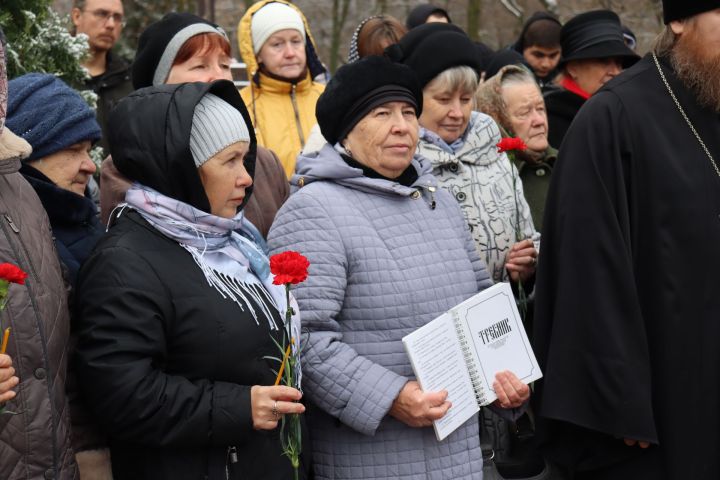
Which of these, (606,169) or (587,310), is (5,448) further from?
(606,169)

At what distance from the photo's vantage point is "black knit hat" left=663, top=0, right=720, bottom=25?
3.68 m

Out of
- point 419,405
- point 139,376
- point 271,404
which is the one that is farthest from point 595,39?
point 139,376

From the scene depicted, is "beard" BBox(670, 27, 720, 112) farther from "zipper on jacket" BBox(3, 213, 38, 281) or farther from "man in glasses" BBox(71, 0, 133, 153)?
"man in glasses" BBox(71, 0, 133, 153)

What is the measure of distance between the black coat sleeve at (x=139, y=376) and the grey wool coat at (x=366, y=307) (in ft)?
1.67

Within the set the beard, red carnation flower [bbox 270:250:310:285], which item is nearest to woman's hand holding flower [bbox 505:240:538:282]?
the beard

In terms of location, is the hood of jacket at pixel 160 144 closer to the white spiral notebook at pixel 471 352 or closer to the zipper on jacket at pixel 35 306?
the zipper on jacket at pixel 35 306

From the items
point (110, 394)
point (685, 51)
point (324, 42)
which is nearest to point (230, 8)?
point (324, 42)

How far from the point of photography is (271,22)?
528 cm

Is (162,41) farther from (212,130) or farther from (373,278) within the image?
→ (373,278)

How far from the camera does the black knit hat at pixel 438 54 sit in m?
4.46

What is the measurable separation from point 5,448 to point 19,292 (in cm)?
41

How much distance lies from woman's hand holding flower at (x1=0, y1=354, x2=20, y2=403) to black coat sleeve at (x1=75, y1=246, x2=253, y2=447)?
0.45 m

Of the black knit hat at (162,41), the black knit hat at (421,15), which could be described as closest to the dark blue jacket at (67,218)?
the black knit hat at (162,41)

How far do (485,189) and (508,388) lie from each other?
1.12m
